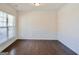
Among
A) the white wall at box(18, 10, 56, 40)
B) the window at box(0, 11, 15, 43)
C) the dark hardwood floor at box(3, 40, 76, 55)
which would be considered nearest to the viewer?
the dark hardwood floor at box(3, 40, 76, 55)

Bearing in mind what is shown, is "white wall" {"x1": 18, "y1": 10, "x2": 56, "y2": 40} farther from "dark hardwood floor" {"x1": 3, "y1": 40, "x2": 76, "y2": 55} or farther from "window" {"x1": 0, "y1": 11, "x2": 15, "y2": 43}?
"dark hardwood floor" {"x1": 3, "y1": 40, "x2": 76, "y2": 55}

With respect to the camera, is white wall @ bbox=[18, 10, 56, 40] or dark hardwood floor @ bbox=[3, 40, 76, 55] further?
white wall @ bbox=[18, 10, 56, 40]

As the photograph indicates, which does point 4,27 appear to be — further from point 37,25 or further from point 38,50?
point 37,25

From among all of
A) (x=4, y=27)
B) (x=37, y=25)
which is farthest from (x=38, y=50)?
(x=37, y=25)

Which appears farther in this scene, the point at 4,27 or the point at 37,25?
the point at 37,25

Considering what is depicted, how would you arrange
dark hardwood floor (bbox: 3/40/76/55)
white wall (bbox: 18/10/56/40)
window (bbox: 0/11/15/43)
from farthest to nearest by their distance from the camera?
white wall (bbox: 18/10/56/40) → window (bbox: 0/11/15/43) → dark hardwood floor (bbox: 3/40/76/55)

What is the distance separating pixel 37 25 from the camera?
21.1 ft

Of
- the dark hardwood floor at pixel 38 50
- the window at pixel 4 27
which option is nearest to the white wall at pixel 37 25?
the window at pixel 4 27

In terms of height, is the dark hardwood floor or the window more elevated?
Result: the window

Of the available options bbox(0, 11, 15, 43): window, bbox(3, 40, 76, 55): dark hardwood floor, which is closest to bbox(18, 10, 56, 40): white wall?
bbox(0, 11, 15, 43): window

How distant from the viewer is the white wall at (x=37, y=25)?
6.38 m

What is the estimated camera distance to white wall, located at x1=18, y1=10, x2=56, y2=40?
6.38 metres

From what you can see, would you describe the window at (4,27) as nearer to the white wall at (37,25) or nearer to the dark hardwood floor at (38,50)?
the dark hardwood floor at (38,50)
